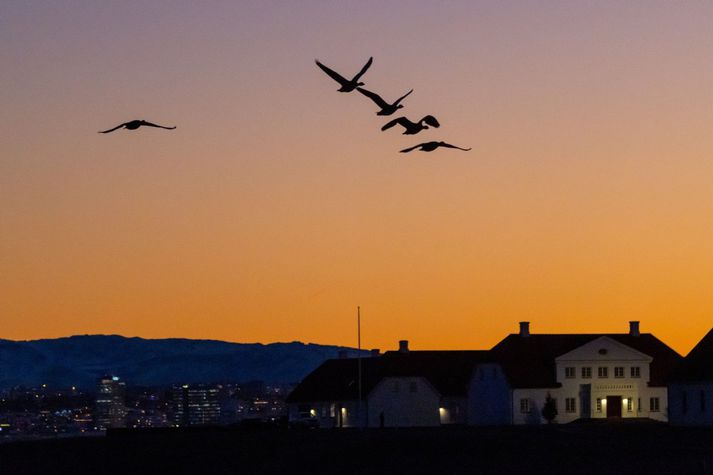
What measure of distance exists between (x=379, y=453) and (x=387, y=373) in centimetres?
5626

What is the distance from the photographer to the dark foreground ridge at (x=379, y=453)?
284ft

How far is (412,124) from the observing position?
66188 mm

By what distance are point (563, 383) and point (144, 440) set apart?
47.6 m

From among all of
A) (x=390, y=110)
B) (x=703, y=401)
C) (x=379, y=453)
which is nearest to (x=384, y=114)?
(x=390, y=110)

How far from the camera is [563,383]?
145000 mm

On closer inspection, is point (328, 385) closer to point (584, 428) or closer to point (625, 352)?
point (625, 352)

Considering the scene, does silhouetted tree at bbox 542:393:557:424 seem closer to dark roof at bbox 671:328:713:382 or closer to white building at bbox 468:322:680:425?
white building at bbox 468:322:680:425

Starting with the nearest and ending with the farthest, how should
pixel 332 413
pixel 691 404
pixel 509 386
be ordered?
pixel 691 404 → pixel 509 386 → pixel 332 413

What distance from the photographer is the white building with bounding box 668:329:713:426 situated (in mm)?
129500

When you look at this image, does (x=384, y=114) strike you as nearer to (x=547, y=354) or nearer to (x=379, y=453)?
(x=379, y=453)

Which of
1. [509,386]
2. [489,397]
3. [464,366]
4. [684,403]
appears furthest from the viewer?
[464,366]

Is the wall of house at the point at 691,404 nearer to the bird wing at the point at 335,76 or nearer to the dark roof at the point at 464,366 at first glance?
the dark roof at the point at 464,366

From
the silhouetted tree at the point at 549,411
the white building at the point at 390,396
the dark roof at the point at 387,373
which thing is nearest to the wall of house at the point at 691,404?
the silhouetted tree at the point at 549,411

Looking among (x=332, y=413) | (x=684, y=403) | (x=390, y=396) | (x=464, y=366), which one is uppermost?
(x=464, y=366)
